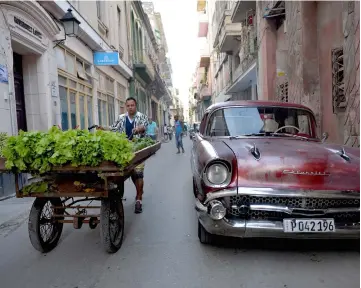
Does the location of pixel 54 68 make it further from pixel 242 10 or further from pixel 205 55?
pixel 205 55

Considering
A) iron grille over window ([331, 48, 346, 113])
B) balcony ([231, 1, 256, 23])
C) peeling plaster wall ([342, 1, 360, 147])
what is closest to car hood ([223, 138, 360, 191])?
peeling plaster wall ([342, 1, 360, 147])

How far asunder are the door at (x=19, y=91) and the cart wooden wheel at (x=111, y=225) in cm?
607

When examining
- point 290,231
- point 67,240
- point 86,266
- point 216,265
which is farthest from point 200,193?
point 67,240

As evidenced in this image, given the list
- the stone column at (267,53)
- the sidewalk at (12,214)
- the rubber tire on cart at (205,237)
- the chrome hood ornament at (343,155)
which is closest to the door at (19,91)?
the sidewalk at (12,214)

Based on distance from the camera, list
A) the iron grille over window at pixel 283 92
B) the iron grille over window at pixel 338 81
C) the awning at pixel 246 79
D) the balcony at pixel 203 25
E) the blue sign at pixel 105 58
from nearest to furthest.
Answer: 1. the iron grille over window at pixel 338 81
2. the iron grille over window at pixel 283 92
3. the blue sign at pixel 105 58
4. the awning at pixel 246 79
5. the balcony at pixel 203 25

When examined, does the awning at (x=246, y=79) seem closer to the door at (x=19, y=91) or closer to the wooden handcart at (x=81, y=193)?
the door at (x=19, y=91)

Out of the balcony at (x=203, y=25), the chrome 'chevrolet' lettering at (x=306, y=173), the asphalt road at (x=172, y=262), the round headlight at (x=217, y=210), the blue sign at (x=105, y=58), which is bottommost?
the asphalt road at (x=172, y=262)

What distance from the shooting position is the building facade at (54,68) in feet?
23.2

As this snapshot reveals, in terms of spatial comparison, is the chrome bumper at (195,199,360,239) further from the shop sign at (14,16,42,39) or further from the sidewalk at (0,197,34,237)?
the shop sign at (14,16,42,39)

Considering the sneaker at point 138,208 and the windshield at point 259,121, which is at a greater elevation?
the windshield at point 259,121

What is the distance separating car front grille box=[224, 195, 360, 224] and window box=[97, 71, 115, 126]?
12463 millimetres

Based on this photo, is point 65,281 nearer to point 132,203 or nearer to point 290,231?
point 290,231

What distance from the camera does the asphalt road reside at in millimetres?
2760

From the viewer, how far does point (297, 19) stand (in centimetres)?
966
